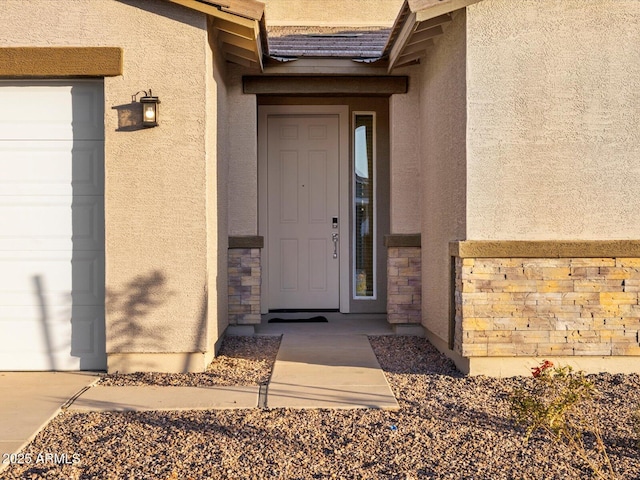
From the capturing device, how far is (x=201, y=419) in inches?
192

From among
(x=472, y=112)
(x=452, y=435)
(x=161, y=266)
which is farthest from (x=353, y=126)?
(x=452, y=435)

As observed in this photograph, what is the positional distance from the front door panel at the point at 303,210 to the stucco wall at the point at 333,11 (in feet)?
5.91

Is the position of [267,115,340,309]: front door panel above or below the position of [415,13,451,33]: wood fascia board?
below

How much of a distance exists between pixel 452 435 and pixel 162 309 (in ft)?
9.52

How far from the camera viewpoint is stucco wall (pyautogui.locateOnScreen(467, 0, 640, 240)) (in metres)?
6.05

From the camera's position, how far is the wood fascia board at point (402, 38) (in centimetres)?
637

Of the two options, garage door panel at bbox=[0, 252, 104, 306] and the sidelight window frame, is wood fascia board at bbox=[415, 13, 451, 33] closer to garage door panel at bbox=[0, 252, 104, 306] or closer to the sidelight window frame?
the sidelight window frame

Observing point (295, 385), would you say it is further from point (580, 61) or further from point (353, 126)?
point (353, 126)

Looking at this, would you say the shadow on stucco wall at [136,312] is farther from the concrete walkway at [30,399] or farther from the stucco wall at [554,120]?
the stucco wall at [554,120]

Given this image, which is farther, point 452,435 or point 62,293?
point 62,293

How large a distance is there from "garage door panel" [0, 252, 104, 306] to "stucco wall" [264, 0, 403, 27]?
5.39 meters

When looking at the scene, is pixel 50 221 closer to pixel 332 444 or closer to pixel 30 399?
pixel 30 399

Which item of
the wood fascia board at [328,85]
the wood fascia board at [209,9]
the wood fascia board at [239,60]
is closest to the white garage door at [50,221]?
the wood fascia board at [209,9]

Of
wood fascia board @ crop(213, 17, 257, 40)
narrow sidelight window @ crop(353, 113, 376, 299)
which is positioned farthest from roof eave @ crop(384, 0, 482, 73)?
narrow sidelight window @ crop(353, 113, 376, 299)
